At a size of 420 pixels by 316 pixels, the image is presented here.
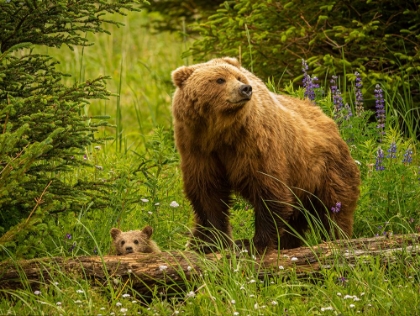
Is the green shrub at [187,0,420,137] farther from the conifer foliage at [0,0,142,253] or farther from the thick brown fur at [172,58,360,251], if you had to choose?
the conifer foliage at [0,0,142,253]

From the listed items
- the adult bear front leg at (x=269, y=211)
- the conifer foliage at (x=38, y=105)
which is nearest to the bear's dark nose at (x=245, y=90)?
the adult bear front leg at (x=269, y=211)

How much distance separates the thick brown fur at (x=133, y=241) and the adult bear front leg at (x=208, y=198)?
29 cm

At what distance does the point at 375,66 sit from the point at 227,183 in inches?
117

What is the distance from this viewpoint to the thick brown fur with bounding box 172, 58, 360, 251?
17.0 feet

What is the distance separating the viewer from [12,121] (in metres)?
5.04

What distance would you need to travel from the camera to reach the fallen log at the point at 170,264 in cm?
471

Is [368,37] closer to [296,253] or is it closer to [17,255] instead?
[296,253]

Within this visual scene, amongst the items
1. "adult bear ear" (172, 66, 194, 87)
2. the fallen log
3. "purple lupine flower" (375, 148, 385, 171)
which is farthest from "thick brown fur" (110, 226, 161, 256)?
"purple lupine flower" (375, 148, 385, 171)

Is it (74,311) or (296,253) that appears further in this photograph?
(296,253)

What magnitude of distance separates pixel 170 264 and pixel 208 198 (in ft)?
2.55

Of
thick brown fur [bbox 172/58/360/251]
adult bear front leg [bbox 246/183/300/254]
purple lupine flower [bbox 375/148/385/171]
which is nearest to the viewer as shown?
thick brown fur [bbox 172/58/360/251]

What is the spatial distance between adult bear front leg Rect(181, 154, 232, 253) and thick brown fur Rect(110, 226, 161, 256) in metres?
0.29

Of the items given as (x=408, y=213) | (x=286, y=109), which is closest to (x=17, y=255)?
(x=286, y=109)

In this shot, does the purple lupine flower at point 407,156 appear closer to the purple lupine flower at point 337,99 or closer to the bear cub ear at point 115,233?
the purple lupine flower at point 337,99
